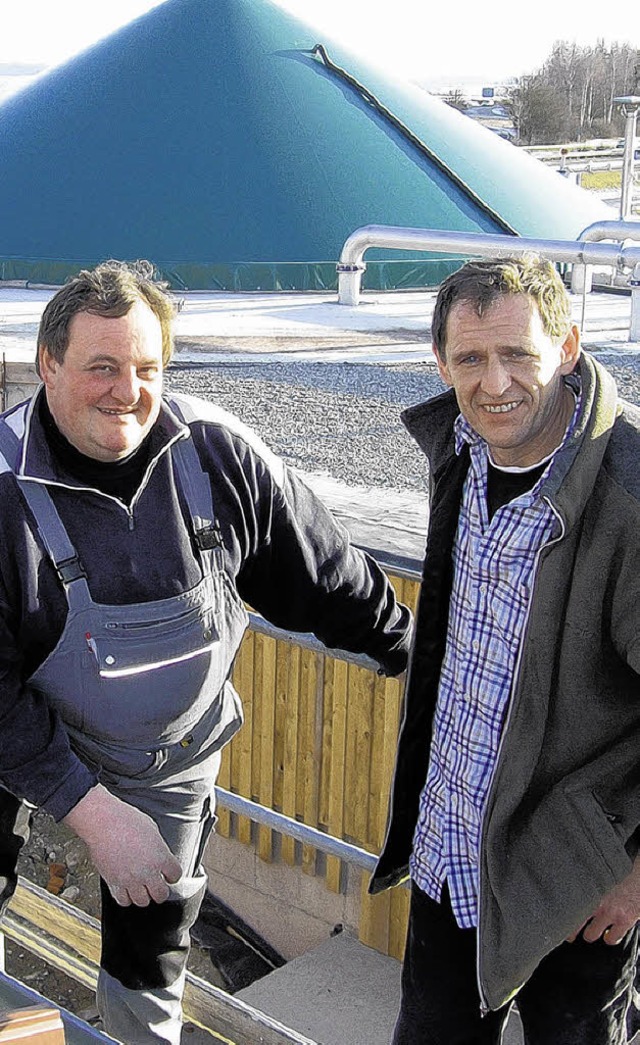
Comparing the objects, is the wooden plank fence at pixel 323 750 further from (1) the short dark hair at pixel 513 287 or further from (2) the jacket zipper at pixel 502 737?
(1) the short dark hair at pixel 513 287

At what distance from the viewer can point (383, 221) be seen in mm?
17938

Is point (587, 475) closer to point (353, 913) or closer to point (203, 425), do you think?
point (203, 425)

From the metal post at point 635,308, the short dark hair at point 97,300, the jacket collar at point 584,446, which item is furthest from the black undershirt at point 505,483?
the metal post at point 635,308

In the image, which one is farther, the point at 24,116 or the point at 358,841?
the point at 24,116

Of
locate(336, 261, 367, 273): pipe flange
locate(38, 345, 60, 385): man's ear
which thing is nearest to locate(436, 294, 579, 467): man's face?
locate(38, 345, 60, 385): man's ear

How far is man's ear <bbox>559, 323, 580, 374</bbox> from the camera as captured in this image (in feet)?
7.64

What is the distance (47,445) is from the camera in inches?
97.9

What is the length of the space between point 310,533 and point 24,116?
19.2m

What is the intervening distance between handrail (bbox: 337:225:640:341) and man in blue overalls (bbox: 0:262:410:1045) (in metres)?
7.09

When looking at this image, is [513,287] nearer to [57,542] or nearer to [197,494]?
[197,494]

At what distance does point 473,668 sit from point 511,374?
1.89 feet

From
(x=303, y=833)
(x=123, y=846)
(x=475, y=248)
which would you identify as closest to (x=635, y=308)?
(x=475, y=248)

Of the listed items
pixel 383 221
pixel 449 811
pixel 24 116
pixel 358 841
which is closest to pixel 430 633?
pixel 449 811

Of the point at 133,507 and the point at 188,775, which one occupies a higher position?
the point at 133,507
